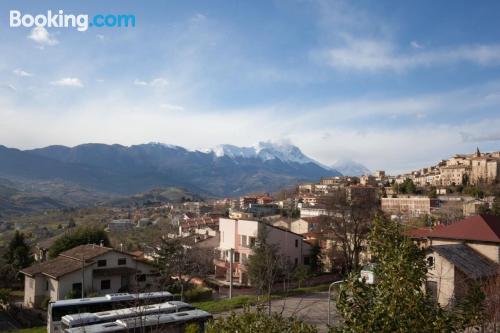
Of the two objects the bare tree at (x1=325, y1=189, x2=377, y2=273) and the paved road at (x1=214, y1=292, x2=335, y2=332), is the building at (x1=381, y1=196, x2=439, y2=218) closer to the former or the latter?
the bare tree at (x1=325, y1=189, x2=377, y2=273)

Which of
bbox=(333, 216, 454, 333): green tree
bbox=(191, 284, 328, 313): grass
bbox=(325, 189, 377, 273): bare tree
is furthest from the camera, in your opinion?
bbox=(325, 189, 377, 273): bare tree

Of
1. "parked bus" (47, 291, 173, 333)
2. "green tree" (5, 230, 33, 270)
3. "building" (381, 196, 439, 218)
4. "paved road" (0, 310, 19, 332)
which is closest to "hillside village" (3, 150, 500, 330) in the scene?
"green tree" (5, 230, 33, 270)

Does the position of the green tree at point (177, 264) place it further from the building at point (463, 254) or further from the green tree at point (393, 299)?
the green tree at point (393, 299)

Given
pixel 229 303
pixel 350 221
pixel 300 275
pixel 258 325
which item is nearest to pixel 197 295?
pixel 229 303

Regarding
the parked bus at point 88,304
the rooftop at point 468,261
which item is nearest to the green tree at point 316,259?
the rooftop at point 468,261

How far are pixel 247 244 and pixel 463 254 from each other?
18926mm

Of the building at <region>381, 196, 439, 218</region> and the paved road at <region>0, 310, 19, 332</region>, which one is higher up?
the building at <region>381, 196, 439, 218</region>

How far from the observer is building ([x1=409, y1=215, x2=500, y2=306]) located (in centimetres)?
2336

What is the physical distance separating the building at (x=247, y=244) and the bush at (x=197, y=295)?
607 centimetres

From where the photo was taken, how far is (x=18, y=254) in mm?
43094

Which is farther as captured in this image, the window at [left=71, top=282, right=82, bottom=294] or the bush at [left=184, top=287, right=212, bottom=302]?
the window at [left=71, top=282, right=82, bottom=294]

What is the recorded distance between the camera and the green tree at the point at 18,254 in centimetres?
4281

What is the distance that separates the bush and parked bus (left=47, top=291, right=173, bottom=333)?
17.6 ft

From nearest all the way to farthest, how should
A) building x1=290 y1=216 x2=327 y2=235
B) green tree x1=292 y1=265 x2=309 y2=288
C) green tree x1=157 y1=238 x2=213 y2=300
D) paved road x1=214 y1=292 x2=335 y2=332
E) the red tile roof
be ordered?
paved road x1=214 y1=292 x2=335 y2=332, the red tile roof, green tree x1=157 y1=238 x2=213 y2=300, green tree x1=292 y1=265 x2=309 y2=288, building x1=290 y1=216 x2=327 y2=235
